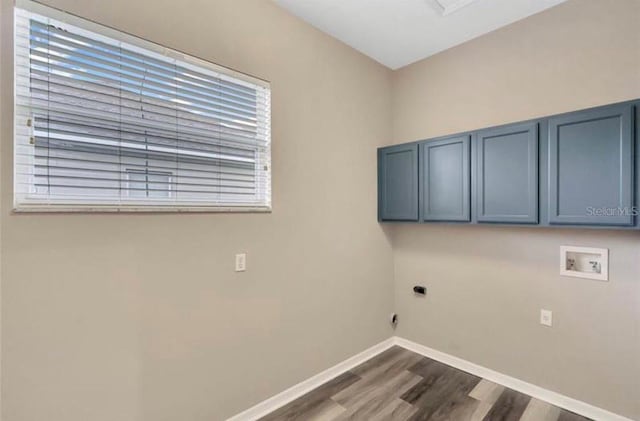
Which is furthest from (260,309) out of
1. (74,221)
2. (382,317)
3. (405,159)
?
(405,159)

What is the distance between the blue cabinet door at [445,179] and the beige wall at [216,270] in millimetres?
529

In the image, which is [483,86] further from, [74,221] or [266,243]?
[74,221]

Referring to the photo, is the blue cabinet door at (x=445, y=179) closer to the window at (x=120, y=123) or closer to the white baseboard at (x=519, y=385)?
the white baseboard at (x=519, y=385)

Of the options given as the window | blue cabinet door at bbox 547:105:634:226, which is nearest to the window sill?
the window

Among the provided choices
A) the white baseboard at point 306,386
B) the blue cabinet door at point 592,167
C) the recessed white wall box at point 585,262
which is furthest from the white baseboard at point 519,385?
the blue cabinet door at point 592,167

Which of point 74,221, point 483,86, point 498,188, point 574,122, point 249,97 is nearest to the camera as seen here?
point 74,221

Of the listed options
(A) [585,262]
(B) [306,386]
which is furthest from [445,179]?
(B) [306,386]

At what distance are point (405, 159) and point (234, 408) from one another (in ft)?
7.87

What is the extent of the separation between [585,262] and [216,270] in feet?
8.24

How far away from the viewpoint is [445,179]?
8.20 ft

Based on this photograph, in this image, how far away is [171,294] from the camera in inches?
66.7

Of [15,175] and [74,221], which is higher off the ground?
[15,175]

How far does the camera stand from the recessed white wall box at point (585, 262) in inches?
77.7

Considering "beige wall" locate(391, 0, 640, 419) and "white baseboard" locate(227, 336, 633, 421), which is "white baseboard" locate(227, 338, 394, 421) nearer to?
"white baseboard" locate(227, 336, 633, 421)
